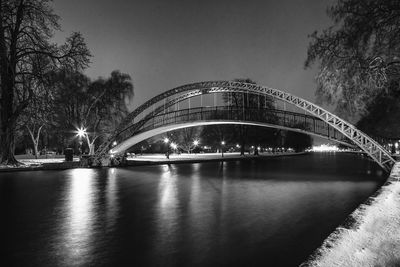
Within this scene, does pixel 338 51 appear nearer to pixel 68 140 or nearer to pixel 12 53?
pixel 12 53

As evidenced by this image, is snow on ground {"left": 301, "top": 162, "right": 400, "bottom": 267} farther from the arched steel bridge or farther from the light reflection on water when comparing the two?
the arched steel bridge

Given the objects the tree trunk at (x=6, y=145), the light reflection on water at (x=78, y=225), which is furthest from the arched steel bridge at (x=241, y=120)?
the light reflection on water at (x=78, y=225)

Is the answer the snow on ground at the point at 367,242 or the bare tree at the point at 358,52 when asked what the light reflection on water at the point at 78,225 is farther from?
the bare tree at the point at 358,52

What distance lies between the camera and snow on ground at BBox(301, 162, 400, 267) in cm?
394

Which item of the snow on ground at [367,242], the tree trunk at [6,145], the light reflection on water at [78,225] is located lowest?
the light reflection on water at [78,225]

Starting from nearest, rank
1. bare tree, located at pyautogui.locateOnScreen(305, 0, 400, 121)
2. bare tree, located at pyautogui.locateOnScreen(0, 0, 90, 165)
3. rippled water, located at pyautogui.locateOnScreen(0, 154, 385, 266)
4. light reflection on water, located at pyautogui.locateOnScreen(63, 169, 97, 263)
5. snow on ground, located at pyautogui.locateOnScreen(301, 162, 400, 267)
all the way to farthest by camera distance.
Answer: snow on ground, located at pyautogui.locateOnScreen(301, 162, 400, 267) < rippled water, located at pyautogui.locateOnScreen(0, 154, 385, 266) < light reflection on water, located at pyautogui.locateOnScreen(63, 169, 97, 263) < bare tree, located at pyautogui.locateOnScreen(305, 0, 400, 121) < bare tree, located at pyautogui.locateOnScreen(0, 0, 90, 165)

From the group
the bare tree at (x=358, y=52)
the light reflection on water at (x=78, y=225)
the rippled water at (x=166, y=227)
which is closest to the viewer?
the rippled water at (x=166, y=227)

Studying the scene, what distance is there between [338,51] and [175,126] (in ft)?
96.9

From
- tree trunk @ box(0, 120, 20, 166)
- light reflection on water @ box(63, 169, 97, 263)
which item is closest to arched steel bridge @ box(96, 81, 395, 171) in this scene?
tree trunk @ box(0, 120, 20, 166)

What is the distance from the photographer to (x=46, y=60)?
27234 millimetres

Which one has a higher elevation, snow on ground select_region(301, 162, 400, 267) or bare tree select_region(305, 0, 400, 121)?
bare tree select_region(305, 0, 400, 121)

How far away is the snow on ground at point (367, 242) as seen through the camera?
3936mm

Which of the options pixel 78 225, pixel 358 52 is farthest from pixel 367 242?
pixel 358 52

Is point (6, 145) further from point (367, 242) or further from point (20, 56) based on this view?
point (367, 242)
